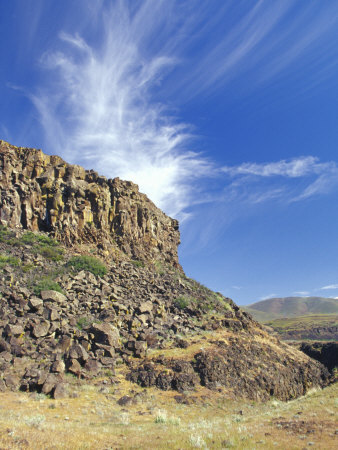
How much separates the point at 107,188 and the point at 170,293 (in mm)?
19296

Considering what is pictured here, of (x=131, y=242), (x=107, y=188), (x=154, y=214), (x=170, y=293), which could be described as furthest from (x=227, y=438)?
(x=154, y=214)

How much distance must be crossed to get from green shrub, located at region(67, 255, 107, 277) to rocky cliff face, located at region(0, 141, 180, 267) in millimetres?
3986

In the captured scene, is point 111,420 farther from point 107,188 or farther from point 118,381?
point 107,188

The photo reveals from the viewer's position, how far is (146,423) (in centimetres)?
1541

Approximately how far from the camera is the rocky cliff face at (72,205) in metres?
38.6

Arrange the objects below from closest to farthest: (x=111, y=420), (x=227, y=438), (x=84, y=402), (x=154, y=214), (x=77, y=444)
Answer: (x=77, y=444)
(x=227, y=438)
(x=111, y=420)
(x=84, y=402)
(x=154, y=214)

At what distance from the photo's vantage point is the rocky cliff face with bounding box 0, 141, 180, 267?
3859cm

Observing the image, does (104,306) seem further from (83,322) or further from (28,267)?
(28,267)

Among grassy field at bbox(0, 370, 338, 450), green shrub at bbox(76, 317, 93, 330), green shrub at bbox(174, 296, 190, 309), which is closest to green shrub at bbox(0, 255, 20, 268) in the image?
green shrub at bbox(76, 317, 93, 330)

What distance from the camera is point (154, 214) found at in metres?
53.3

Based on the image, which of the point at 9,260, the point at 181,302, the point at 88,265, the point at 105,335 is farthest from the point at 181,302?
the point at 9,260

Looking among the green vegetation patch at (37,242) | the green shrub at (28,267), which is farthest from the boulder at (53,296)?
the green vegetation patch at (37,242)

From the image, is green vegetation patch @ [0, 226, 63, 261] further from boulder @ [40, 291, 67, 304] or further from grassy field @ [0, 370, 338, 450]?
grassy field @ [0, 370, 338, 450]

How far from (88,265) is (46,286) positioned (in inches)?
Result: 266
